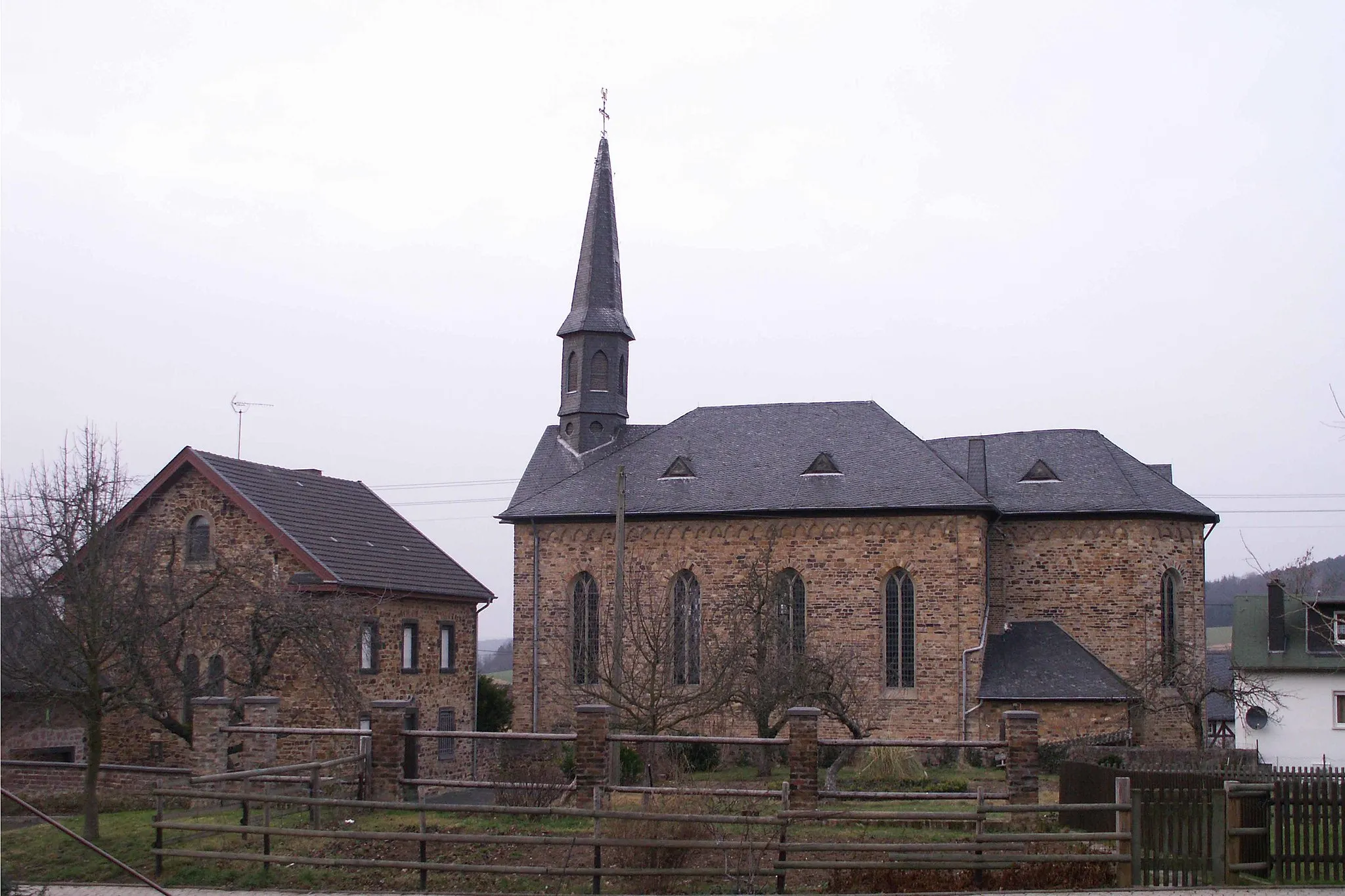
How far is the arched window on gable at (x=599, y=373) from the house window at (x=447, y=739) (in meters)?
11.2

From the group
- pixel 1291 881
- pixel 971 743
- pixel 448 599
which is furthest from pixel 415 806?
pixel 448 599

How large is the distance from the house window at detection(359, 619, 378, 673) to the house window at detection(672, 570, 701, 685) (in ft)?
28.8

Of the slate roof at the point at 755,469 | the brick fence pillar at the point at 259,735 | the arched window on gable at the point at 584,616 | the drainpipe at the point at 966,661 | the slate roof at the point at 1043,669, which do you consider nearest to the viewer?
the brick fence pillar at the point at 259,735

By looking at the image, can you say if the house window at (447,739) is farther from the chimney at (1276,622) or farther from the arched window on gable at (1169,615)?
the chimney at (1276,622)

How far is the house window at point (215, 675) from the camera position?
25.6 metres

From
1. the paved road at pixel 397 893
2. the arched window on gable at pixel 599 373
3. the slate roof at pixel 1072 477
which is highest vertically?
the arched window on gable at pixel 599 373

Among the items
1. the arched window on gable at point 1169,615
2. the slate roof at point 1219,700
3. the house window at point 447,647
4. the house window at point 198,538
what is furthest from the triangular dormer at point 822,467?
the slate roof at point 1219,700

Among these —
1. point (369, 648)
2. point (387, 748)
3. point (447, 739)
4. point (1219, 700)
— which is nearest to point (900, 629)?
point (447, 739)

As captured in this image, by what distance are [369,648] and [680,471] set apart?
1092 centimetres

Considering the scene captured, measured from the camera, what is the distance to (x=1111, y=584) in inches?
1318

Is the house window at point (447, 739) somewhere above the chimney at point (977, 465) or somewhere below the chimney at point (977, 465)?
below

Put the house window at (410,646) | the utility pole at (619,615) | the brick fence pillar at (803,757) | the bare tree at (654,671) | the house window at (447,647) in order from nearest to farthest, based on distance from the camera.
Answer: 1. the brick fence pillar at (803,757)
2. the bare tree at (654,671)
3. the utility pole at (619,615)
4. the house window at (410,646)
5. the house window at (447,647)

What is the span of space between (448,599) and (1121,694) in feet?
53.8

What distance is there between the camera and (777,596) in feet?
Result: 110
